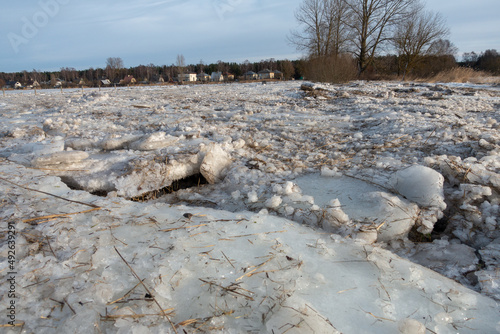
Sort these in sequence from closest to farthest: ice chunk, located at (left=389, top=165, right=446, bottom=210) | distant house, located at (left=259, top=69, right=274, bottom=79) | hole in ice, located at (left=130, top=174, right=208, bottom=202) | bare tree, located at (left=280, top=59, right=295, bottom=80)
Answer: ice chunk, located at (left=389, top=165, right=446, bottom=210)
hole in ice, located at (left=130, top=174, right=208, bottom=202)
bare tree, located at (left=280, top=59, right=295, bottom=80)
distant house, located at (left=259, top=69, right=274, bottom=79)

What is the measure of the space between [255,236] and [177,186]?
1.42 meters

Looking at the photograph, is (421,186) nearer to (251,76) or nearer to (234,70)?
(251,76)

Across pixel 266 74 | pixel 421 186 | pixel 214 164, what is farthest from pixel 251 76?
pixel 421 186

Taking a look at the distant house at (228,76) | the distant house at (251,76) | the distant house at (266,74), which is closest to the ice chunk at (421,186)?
the distant house at (228,76)

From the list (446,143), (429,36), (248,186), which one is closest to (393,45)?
(429,36)

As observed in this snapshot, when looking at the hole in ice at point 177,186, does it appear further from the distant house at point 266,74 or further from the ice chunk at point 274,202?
the distant house at point 266,74

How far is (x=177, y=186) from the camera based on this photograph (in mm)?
2729

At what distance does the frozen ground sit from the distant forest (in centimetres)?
1352

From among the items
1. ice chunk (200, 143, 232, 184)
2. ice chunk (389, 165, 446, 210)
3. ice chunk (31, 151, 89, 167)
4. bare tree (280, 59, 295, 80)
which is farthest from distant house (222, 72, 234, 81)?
ice chunk (389, 165, 446, 210)

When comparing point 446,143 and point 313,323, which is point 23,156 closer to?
point 313,323

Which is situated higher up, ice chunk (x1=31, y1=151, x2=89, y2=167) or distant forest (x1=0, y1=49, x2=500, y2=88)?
distant forest (x1=0, y1=49, x2=500, y2=88)

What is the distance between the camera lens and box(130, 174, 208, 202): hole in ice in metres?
2.46

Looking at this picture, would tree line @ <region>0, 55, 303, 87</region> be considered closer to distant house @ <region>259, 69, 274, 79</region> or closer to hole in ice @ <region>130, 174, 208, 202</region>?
distant house @ <region>259, 69, 274, 79</region>

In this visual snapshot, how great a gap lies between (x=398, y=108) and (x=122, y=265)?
6.04m
